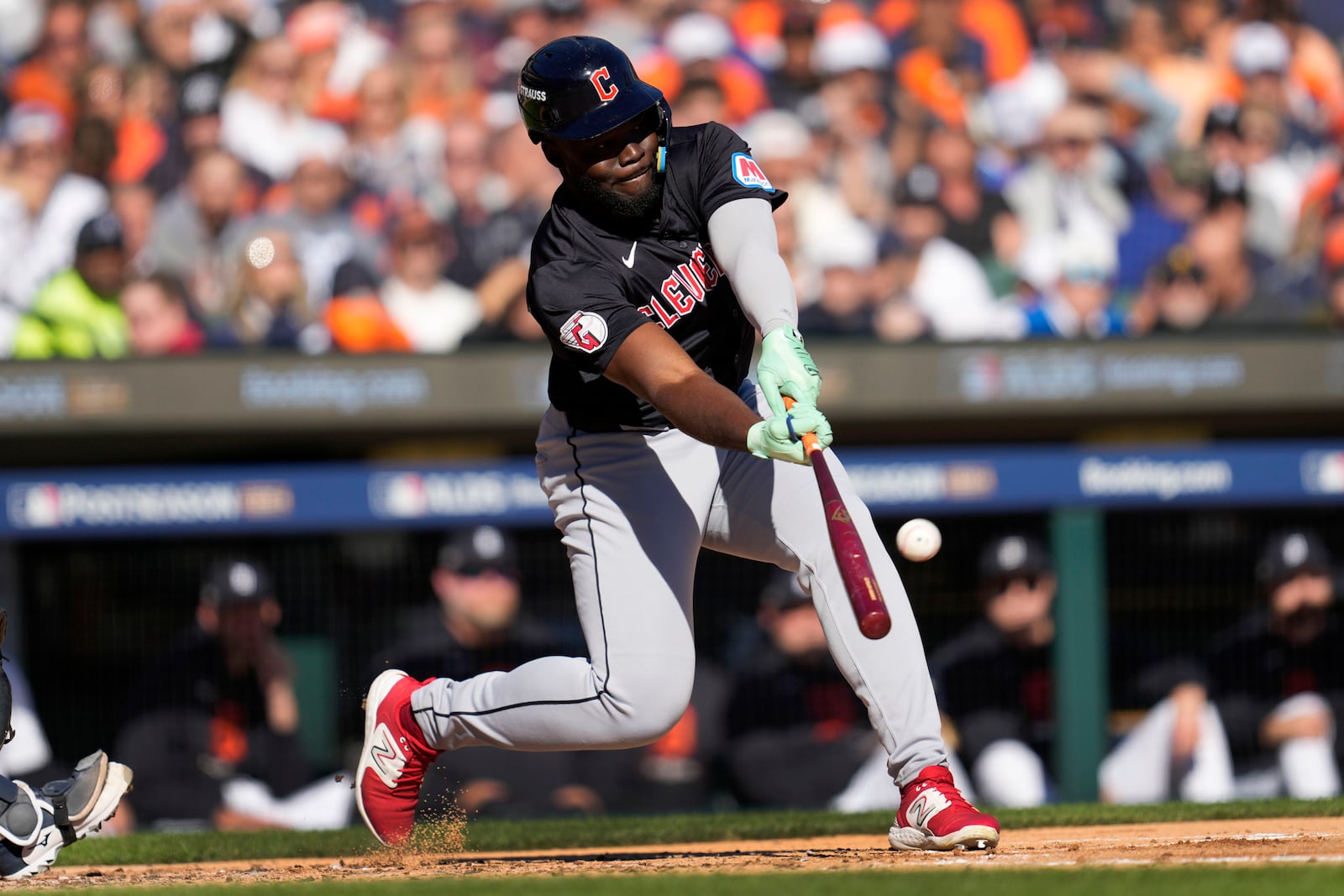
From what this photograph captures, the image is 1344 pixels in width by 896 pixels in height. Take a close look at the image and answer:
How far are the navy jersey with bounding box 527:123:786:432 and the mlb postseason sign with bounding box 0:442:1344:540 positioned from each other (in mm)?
2779

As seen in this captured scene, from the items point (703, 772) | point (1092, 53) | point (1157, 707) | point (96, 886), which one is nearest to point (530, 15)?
point (1092, 53)

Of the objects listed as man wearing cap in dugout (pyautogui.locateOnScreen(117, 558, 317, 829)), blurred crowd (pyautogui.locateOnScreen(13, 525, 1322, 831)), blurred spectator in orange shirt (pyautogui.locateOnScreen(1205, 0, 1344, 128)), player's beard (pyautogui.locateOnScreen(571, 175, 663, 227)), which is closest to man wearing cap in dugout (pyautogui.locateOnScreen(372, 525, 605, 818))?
blurred crowd (pyautogui.locateOnScreen(13, 525, 1322, 831))

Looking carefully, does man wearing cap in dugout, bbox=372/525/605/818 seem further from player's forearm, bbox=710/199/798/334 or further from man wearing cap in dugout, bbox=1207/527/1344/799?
player's forearm, bbox=710/199/798/334

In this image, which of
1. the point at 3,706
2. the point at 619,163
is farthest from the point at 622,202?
the point at 3,706

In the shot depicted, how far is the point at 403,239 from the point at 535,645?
6.18ft

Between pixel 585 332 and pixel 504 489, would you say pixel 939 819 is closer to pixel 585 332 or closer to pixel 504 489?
pixel 585 332

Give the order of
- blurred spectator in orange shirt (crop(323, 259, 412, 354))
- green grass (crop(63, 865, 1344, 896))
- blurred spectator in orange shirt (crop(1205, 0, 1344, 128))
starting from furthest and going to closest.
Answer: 1. blurred spectator in orange shirt (crop(1205, 0, 1344, 128))
2. blurred spectator in orange shirt (crop(323, 259, 412, 354))
3. green grass (crop(63, 865, 1344, 896))

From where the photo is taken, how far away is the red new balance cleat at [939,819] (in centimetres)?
287

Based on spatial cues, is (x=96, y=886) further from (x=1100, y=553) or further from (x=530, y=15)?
(x=530, y=15)

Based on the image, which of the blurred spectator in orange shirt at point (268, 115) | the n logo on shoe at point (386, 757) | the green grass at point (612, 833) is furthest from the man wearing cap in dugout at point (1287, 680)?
the blurred spectator in orange shirt at point (268, 115)

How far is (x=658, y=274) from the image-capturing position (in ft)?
10.0

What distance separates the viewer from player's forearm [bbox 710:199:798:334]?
112 inches

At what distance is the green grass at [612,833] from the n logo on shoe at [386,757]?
57cm

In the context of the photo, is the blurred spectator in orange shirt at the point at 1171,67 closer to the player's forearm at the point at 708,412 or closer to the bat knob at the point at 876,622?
the player's forearm at the point at 708,412
